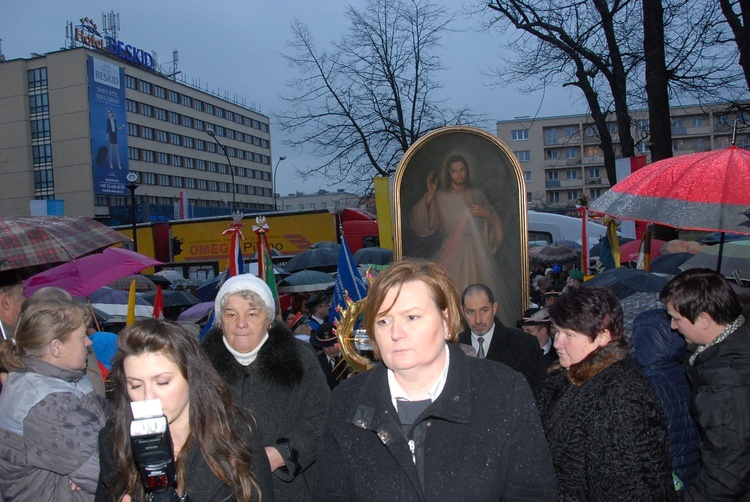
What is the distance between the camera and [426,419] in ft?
7.03

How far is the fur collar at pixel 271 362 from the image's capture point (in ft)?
11.4

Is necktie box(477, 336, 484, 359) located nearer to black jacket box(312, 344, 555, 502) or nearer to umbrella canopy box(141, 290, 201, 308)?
black jacket box(312, 344, 555, 502)

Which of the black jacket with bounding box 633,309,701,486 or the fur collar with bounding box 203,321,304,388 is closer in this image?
the black jacket with bounding box 633,309,701,486

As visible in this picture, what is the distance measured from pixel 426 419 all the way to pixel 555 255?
678 inches

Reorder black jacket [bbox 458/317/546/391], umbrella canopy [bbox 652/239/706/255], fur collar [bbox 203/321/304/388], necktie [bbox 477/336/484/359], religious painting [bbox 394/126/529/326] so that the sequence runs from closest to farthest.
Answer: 1. fur collar [bbox 203/321/304/388]
2. black jacket [bbox 458/317/546/391]
3. necktie [bbox 477/336/484/359]
4. religious painting [bbox 394/126/529/326]
5. umbrella canopy [bbox 652/239/706/255]

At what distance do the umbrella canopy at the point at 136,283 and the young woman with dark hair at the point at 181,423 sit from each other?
8634 millimetres

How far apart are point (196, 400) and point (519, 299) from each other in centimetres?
448

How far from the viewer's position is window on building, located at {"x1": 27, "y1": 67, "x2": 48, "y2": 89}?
6156 centimetres

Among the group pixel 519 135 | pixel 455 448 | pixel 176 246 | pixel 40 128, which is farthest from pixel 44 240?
pixel 519 135

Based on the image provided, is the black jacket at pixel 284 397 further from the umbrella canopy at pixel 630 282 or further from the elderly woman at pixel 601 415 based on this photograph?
the umbrella canopy at pixel 630 282

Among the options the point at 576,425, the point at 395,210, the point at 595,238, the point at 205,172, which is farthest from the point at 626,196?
the point at 205,172

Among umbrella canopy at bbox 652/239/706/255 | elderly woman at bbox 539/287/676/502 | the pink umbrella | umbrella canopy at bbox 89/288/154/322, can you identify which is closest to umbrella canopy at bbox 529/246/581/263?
umbrella canopy at bbox 652/239/706/255

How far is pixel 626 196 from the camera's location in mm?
4094

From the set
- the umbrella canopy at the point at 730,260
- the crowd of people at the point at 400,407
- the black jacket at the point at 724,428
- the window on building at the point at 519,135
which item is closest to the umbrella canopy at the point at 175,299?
the crowd of people at the point at 400,407
